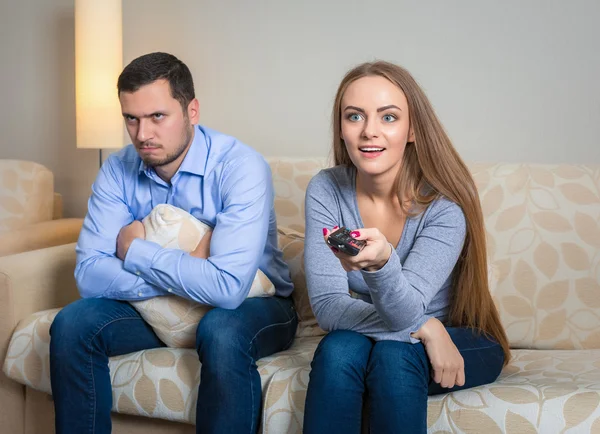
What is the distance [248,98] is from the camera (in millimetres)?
3014

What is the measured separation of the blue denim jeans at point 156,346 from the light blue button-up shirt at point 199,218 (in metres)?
0.06

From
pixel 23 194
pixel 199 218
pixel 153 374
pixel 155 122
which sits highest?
pixel 155 122

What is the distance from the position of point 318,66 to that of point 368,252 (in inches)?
65.5

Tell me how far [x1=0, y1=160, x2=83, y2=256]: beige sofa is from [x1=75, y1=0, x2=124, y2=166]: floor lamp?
0.76 feet

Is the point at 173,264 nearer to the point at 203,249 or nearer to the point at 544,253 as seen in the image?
the point at 203,249

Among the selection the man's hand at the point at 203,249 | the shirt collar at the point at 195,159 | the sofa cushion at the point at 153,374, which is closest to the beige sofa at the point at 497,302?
the sofa cushion at the point at 153,374

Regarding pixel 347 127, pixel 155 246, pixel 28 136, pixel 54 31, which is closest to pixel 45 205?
pixel 28 136

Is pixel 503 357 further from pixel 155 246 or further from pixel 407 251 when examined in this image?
pixel 155 246

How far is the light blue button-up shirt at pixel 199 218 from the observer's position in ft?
5.85

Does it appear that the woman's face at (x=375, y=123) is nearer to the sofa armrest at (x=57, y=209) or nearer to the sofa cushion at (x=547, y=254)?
the sofa cushion at (x=547, y=254)

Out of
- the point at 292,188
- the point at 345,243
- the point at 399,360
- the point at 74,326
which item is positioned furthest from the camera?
the point at 292,188

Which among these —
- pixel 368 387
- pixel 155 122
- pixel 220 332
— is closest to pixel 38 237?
pixel 155 122

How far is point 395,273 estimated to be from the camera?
1.41 meters

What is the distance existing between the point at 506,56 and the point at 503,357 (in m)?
1.28
